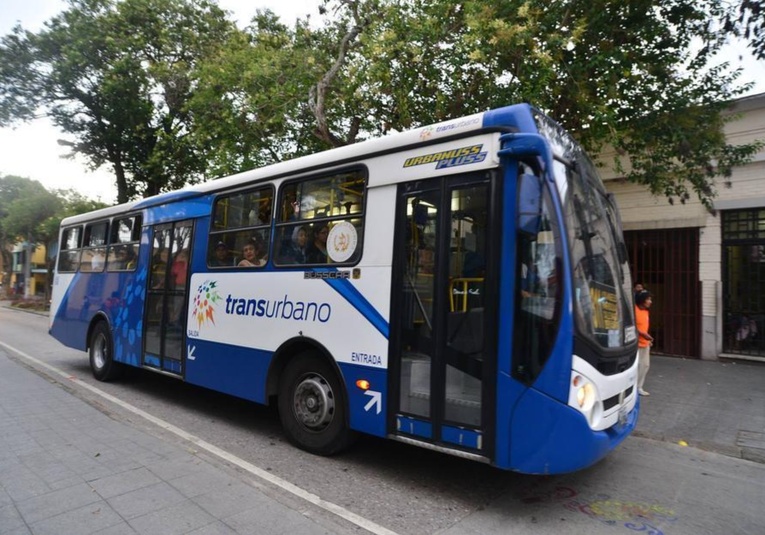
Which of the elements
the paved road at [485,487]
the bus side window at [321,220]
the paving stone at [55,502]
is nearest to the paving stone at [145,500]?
the paving stone at [55,502]

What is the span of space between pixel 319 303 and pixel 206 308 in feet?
7.09

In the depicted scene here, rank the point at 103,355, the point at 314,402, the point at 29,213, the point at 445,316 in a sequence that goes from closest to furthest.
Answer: the point at 445,316 < the point at 314,402 < the point at 103,355 < the point at 29,213

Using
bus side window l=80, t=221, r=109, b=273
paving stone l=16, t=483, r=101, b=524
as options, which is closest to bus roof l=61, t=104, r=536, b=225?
bus side window l=80, t=221, r=109, b=273

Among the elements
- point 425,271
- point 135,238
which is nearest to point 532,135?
point 425,271

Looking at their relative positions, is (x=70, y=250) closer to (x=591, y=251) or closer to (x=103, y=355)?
(x=103, y=355)

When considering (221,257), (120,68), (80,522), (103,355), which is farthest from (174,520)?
(120,68)

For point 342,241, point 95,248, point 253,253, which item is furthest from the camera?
point 95,248

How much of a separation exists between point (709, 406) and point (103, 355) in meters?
9.77

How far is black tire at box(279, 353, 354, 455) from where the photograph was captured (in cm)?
461

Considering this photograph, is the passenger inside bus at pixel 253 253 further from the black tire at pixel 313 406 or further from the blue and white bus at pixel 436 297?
the black tire at pixel 313 406

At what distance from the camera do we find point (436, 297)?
3.94m

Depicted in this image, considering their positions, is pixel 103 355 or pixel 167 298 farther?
pixel 103 355

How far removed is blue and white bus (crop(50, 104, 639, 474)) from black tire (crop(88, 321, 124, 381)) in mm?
2969

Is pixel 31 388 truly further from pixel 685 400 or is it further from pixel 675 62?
pixel 675 62
